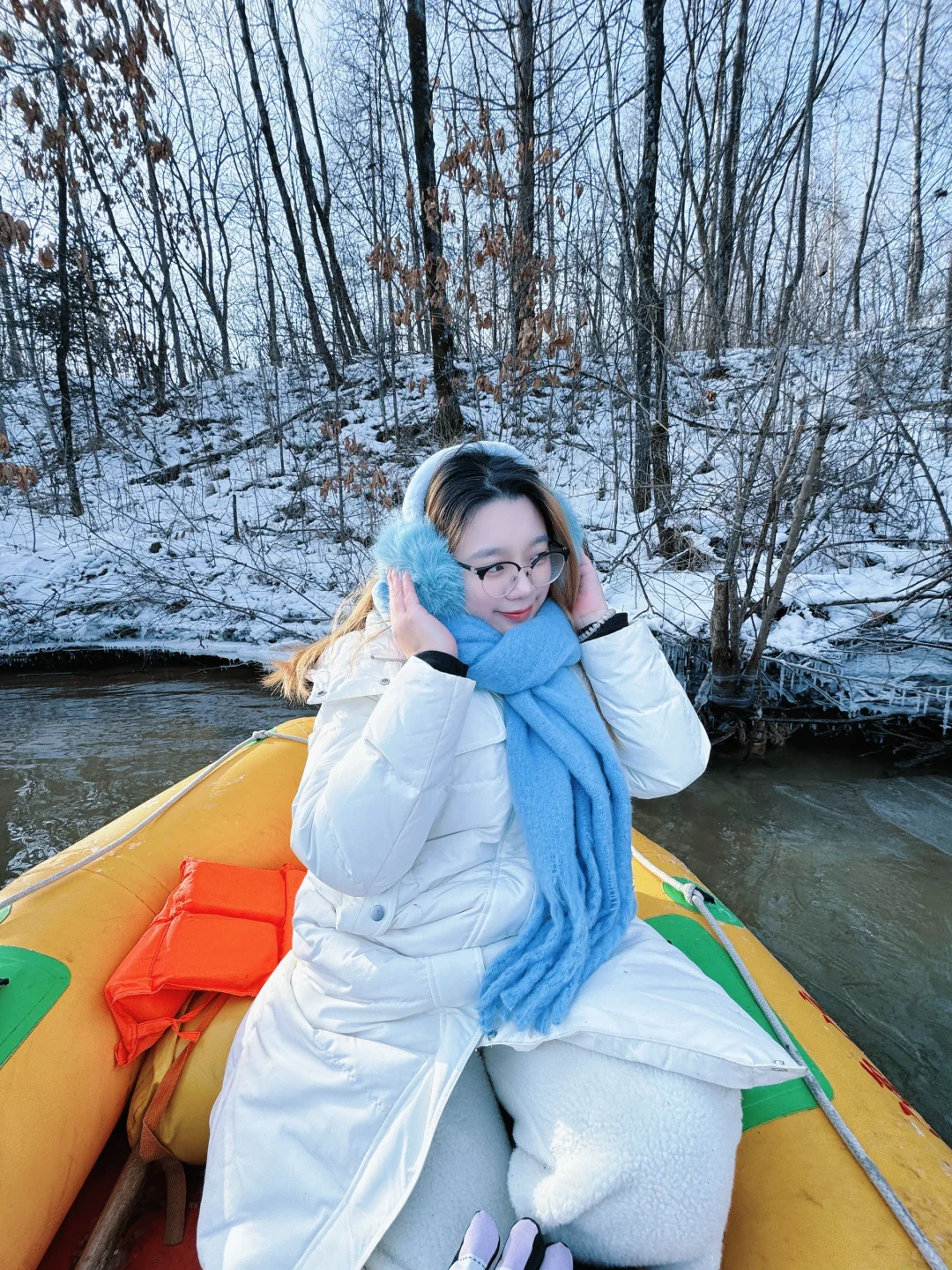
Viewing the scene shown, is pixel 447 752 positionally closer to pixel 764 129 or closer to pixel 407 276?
pixel 407 276

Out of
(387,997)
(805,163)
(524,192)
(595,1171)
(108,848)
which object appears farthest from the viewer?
(805,163)

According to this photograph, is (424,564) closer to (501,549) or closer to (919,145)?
(501,549)

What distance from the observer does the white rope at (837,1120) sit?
1.13 metres

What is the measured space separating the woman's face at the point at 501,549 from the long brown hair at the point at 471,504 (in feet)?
0.07

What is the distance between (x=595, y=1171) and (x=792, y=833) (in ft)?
10.2

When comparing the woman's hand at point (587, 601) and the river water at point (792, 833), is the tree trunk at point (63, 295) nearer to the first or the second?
the river water at point (792, 833)

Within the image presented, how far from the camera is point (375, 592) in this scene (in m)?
1.52

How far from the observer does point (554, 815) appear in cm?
129

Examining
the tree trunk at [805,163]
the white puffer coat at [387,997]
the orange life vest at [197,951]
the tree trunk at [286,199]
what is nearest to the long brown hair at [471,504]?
the white puffer coat at [387,997]

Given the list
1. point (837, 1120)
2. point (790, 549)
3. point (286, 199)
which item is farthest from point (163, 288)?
point (837, 1120)

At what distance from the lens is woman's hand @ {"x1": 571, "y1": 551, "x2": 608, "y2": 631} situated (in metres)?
1.61

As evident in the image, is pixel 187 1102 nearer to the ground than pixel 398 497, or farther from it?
→ nearer to the ground

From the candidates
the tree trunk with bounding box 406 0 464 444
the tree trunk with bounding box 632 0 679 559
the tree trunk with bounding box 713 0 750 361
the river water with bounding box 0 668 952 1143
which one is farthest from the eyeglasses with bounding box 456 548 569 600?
the tree trunk with bounding box 713 0 750 361

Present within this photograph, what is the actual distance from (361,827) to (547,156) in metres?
6.19
